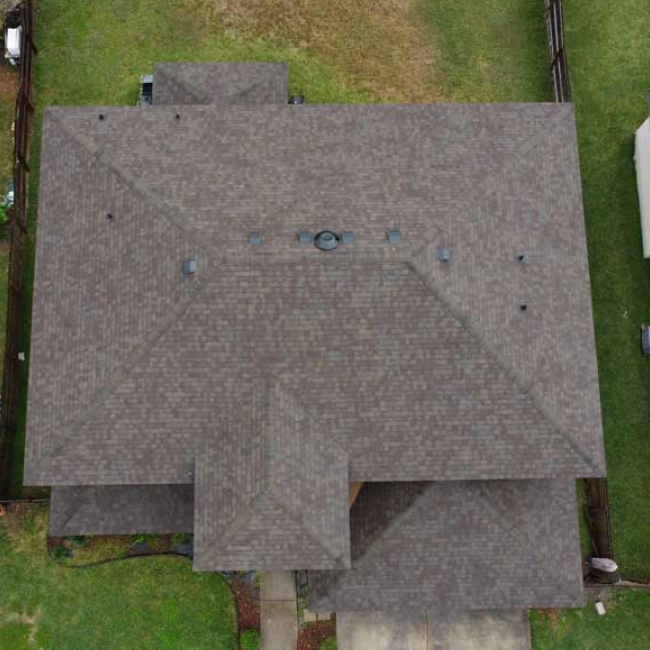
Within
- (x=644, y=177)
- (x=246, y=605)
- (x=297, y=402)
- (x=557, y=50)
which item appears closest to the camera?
(x=297, y=402)

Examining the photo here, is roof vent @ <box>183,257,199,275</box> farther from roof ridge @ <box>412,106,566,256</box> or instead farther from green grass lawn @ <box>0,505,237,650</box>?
green grass lawn @ <box>0,505,237,650</box>

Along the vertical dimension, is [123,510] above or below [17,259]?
below

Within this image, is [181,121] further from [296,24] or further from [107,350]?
[296,24]

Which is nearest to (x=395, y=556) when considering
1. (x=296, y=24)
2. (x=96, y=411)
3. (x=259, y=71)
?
(x=96, y=411)

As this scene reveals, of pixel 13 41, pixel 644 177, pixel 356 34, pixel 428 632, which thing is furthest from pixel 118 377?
pixel 644 177

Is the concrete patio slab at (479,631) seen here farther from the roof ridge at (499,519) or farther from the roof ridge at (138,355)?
the roof ridge at (138,355)

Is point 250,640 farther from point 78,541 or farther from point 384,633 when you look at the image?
point 78,541
